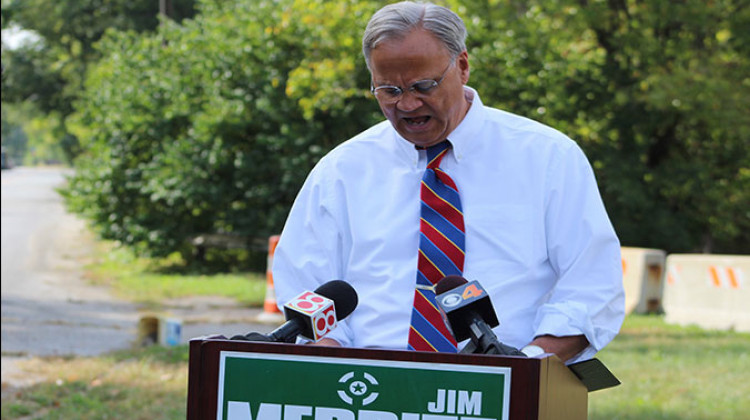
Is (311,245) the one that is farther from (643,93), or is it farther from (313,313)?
(643,93)

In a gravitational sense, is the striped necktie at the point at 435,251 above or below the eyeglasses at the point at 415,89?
below

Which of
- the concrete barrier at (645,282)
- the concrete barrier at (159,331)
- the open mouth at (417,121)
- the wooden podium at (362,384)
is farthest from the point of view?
the concrete barrier at (645,282)

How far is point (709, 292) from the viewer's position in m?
12.8

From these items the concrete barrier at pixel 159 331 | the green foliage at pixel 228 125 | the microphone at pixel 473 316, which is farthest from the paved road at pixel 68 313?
the microphone at pixel 473 316

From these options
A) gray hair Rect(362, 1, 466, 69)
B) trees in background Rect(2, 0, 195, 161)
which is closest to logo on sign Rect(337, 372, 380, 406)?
gray hair Rect(362, 1, 466, 69)

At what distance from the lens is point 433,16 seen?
286 centimetres

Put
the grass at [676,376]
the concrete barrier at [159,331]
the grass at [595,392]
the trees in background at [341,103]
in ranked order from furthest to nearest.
→ the trees in background at [341,103] → the concrete barrier at [159,331] → the grass at [676,376] → the grass at [595,392]

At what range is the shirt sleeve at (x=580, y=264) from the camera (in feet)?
9.04

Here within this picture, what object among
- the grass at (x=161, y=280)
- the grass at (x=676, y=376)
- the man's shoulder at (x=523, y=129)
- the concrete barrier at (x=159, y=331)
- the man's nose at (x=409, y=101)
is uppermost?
the man's nose at (x=409, y=101)

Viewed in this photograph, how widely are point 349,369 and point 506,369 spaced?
375 mm

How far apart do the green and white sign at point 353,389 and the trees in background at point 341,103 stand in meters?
14.1

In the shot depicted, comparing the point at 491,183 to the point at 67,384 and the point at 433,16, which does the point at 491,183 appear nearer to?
the point at 433,16

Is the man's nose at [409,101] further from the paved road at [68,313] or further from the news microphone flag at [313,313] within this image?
the paved road at [68,313]

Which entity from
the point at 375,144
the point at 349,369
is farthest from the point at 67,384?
the point at 349,369
